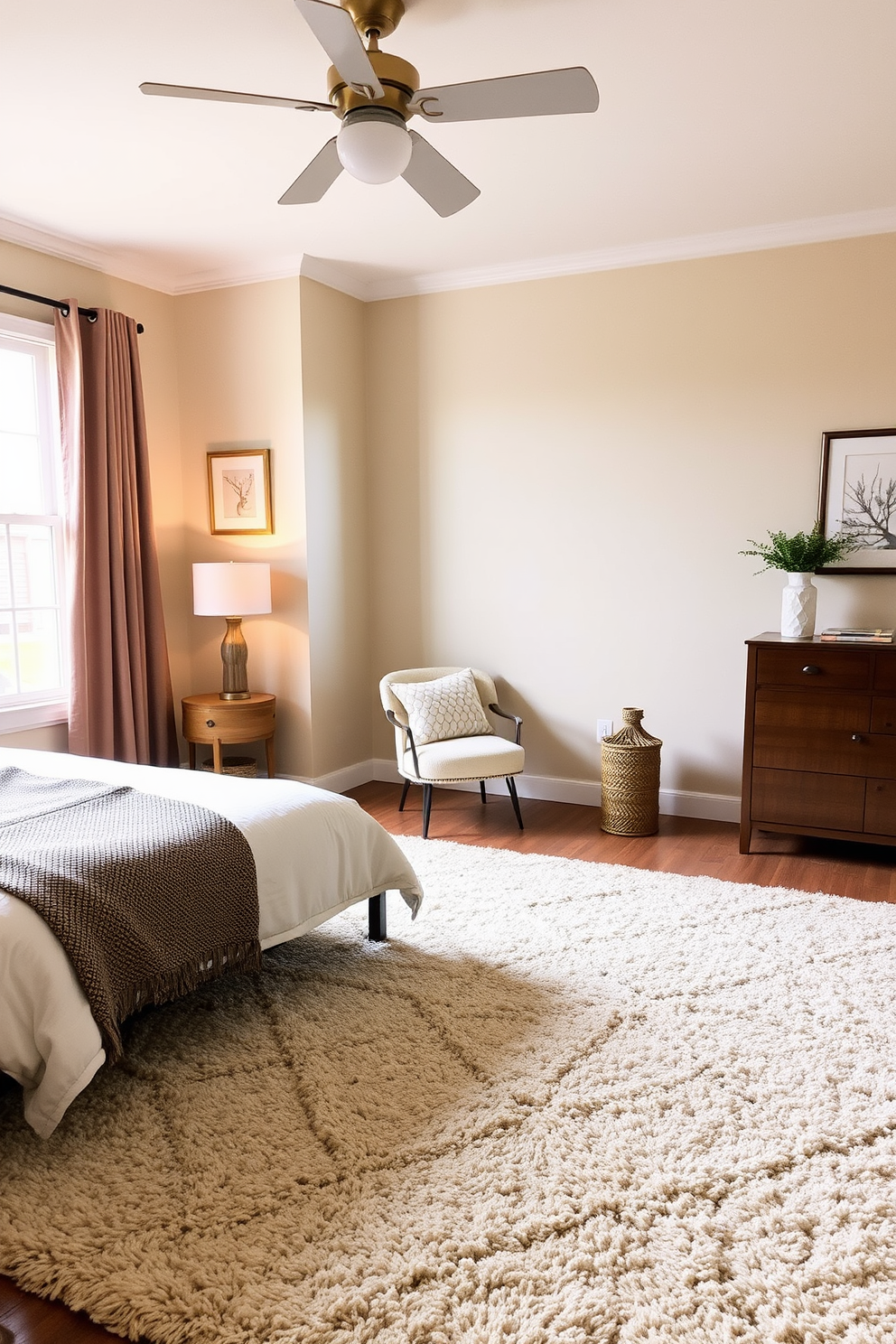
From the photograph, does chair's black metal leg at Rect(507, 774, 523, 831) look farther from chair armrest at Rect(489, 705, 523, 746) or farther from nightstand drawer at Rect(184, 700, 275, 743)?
nightstand drawer at Rect(184, 700, 275, 743)

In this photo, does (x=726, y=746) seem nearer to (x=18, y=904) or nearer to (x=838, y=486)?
(x=838, y=486)

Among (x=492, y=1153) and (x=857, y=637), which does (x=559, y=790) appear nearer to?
(x=857, y=637)

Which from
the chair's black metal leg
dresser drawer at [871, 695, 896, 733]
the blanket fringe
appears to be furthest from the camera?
the chair's black metal leg

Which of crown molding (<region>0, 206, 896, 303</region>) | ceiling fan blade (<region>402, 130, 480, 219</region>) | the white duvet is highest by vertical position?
crown molding (<region>0, 206, 896, 303</region>)

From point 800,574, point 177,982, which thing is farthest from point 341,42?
point 800,574

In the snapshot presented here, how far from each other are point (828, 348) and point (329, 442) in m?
2.49

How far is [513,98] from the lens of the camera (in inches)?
92.3

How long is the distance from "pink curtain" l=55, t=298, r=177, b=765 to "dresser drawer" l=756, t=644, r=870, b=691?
2.93 m

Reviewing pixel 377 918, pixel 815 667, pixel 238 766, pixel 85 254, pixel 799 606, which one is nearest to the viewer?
pixel 377 918

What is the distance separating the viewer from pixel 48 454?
445 cm

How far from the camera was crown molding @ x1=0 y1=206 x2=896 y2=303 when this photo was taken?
4188 millimetres

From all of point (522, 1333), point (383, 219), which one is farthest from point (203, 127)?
point (522, 1333)

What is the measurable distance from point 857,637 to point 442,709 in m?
1.92

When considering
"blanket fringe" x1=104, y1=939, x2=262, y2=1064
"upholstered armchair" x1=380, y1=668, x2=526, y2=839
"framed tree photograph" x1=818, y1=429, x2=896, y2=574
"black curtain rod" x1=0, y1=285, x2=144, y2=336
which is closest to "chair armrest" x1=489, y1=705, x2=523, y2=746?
"upholstered armchair" x1=380, y1=668, x2=526, y2=839
